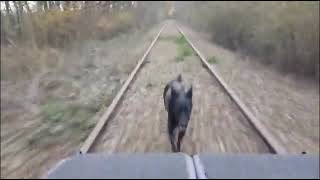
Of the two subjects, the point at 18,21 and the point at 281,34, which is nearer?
the point at 18,21

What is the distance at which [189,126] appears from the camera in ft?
25.8

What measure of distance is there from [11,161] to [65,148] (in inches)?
29.0

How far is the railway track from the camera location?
21.5 feet

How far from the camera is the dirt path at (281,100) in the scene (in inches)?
319

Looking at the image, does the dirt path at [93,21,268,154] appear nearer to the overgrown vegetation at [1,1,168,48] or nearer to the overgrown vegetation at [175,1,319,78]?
the overgrown vegetation at [1,1,168,48]

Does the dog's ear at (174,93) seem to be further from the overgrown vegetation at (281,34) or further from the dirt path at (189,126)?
the overgrown vegetation at (281,34)

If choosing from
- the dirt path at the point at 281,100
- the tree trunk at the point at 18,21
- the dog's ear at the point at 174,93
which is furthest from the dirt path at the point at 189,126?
the tree trunk at the point at 18,21

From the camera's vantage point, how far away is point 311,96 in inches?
490

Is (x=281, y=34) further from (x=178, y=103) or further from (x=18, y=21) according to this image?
(x=178, y=103)

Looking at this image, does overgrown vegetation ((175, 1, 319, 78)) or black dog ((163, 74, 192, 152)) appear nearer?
black dog ((163, 74, 192, 152))

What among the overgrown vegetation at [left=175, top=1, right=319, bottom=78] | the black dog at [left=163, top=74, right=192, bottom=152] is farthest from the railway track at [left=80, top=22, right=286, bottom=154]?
the overgrown vegetation at [left=175, top=1, right=319, bottom=78]

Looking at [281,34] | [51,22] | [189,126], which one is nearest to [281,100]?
[189,126]

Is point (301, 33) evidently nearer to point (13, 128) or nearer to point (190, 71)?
point (190, 71)

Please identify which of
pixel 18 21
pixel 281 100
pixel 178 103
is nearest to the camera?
pixel 178 103
